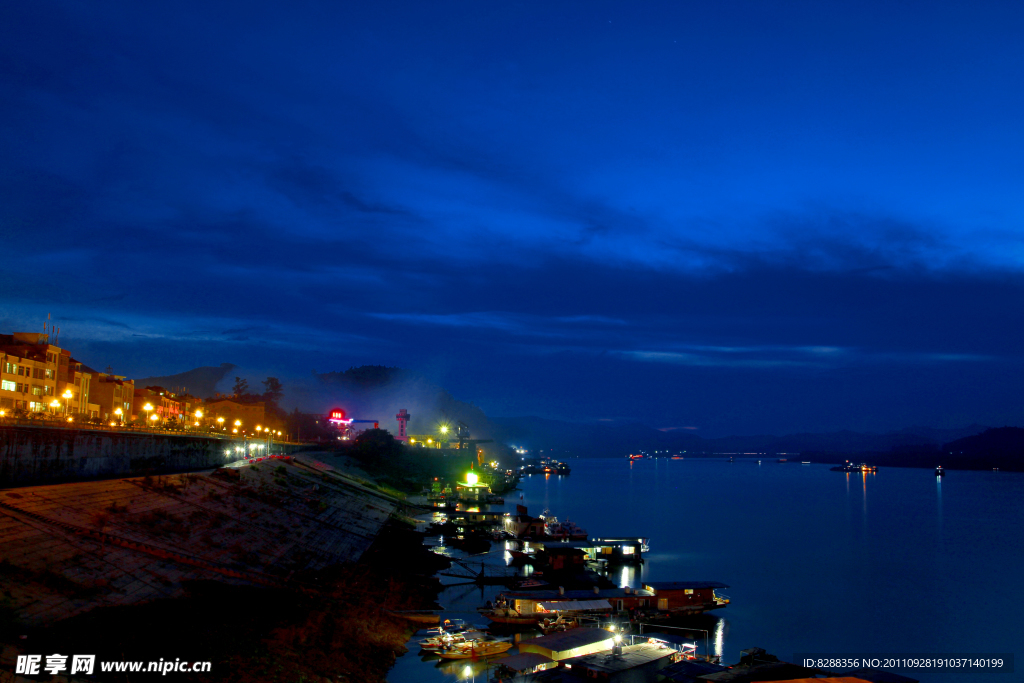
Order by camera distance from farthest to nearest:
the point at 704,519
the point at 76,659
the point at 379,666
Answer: the point at 704,519
the point at 379,666
the point at 76,659

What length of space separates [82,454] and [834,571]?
162ft

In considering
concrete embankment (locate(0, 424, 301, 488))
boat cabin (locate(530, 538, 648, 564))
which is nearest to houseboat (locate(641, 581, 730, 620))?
boat cabin (locate(530, 538, 648, 564))

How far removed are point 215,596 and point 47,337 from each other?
4427cm

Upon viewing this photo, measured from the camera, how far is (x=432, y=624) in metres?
29.1

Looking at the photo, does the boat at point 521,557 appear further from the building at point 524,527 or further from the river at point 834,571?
the river at point 834,571

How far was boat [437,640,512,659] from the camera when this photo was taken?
25.1 m

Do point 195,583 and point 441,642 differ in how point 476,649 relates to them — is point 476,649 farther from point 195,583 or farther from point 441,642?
point 195,583

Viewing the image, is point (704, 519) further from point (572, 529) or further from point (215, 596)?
point (215, 596)

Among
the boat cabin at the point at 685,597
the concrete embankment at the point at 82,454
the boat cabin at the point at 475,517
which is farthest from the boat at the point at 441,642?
the boat cabin at the point at 475,517

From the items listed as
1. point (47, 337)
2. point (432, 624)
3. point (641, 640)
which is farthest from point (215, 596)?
point (47, 337)

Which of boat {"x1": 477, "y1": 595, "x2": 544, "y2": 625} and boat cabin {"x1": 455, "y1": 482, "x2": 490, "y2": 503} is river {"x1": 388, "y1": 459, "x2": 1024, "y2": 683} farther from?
boat cabin {"x1": 455, "y1": 482, "x2": 490, "y2": 503}

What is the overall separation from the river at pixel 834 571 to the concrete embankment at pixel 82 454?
60.3ft

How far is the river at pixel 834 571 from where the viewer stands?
31625 millimetres

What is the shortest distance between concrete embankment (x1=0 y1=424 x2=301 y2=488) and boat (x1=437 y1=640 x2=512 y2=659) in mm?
19388
